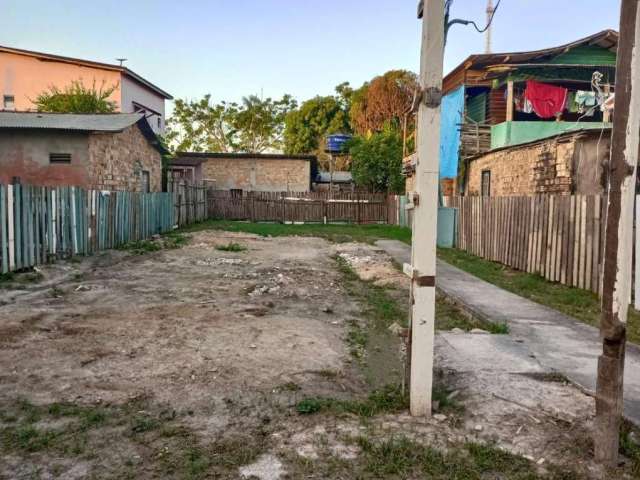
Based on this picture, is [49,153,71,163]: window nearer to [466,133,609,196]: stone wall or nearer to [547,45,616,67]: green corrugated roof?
[466,133,609,196]: stone wall

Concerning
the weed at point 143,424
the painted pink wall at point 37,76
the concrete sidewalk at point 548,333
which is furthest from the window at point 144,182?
the weed at point 143,424

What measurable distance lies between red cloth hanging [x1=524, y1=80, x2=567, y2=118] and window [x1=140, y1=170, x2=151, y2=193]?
14894 millimetres

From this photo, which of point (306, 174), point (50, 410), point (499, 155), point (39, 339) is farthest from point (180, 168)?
point (50, 410)

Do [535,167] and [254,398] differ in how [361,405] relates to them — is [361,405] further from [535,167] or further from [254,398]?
[535,167]

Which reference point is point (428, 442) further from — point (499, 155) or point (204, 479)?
point (499, 155)

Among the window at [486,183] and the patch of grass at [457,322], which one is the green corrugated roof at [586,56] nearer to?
the window at [486,183]

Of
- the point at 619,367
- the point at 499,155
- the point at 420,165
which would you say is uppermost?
the point at 499,155

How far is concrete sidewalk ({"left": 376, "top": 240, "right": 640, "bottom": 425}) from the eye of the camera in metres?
3.94

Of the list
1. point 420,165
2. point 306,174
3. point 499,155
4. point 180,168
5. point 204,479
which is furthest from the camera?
point 306,174

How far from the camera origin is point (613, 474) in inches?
102

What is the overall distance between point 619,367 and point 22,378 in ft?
13.9

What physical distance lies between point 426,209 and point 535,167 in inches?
452

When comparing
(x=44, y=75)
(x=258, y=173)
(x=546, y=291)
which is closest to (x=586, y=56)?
(x=546, y=291)

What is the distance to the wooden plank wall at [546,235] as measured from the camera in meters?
7.82
